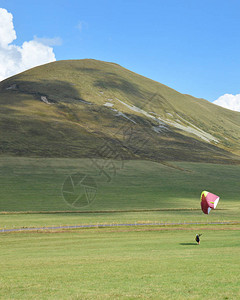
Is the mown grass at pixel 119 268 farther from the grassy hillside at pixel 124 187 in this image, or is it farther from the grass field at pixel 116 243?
the grassy hillside at pixel 124 187

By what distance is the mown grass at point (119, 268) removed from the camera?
54.9ft

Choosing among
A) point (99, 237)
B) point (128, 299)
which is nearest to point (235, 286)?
point (128, 299)

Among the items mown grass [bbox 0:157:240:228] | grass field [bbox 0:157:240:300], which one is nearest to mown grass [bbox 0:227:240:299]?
grass field [bbox 0:157:240:300]

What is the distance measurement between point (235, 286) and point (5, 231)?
1344 inches

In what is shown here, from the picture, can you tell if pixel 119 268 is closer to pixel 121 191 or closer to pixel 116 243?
pixel 116 243

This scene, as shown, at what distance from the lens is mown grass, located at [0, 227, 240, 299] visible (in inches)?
659

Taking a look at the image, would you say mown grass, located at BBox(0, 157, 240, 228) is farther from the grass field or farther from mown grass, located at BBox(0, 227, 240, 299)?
mown grass, located at BBox(0, 227, 240, 299)

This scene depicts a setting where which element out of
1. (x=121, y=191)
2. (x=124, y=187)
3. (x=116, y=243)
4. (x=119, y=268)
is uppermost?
(x=119, y=268)

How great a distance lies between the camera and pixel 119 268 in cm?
2272

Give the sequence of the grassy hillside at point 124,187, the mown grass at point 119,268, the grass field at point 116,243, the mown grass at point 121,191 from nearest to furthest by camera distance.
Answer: the mown grass at point 119,268
the grass field at point 116,243
the mown grass at point 121,191
the grassy hillside at point 124,187

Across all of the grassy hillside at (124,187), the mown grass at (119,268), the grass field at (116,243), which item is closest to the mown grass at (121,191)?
the grassy hillside at (124,187)

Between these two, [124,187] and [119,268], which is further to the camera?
[124,187]

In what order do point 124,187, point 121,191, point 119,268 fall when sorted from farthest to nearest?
point 124,187 < point 121,191 < point 119,268

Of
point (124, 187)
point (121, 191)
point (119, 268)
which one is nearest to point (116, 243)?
point (119, 268)
